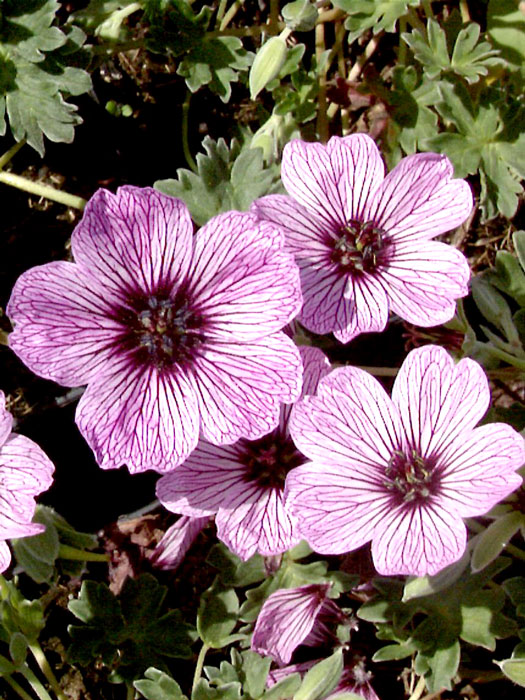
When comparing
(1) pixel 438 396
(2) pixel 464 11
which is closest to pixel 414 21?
(2) pixel 464 11

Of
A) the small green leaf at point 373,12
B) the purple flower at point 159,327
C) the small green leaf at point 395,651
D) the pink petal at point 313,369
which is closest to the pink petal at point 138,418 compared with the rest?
the purple flower at point 159,327

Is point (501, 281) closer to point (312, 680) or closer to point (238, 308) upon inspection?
point (238, 308)

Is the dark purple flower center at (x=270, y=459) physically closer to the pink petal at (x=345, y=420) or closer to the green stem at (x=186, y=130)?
the pink petal at (x=345, y=420)

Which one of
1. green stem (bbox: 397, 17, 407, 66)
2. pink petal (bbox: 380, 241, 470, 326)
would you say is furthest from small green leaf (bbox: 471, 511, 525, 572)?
green stem (bbox: 397, 17, 407, 66)

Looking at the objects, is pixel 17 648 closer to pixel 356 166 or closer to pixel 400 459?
pixel 400 459

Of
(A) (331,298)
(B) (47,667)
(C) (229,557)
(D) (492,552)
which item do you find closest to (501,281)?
(A) (331,298)

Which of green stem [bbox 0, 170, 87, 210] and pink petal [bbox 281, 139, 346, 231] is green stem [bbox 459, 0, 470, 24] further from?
green stem [bbox 0, 170, 87, 210]
